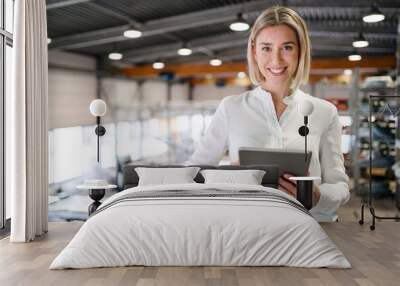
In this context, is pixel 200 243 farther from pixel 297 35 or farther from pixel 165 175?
pixel 297 35

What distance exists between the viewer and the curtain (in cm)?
519

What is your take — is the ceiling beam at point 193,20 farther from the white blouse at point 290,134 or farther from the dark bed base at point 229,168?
the dark bed base at point 229,168

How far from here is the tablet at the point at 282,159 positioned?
5.84m

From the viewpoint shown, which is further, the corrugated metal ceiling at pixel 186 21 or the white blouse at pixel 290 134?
the corrugated metal ceiling at pixel 186 21

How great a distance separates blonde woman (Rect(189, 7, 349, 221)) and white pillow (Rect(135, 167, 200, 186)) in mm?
730

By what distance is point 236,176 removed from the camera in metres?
5.46

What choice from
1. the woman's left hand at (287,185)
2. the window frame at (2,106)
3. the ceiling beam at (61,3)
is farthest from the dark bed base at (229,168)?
the ceiling beam at (61,3)

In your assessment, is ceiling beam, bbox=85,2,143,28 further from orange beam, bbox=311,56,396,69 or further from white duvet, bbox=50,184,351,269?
white duvet, bbox=50,184,351,269

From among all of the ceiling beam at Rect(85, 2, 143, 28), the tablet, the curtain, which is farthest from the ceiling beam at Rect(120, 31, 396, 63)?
the curtain

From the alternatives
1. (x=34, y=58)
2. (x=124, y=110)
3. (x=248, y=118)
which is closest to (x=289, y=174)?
(x=248, y=118)

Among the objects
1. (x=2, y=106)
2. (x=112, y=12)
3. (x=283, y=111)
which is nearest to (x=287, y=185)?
(x=283, y=111)

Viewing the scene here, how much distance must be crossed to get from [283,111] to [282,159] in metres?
0.54

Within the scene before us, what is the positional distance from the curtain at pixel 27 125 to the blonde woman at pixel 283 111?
1974 millimetres

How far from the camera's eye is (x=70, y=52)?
12383mm
